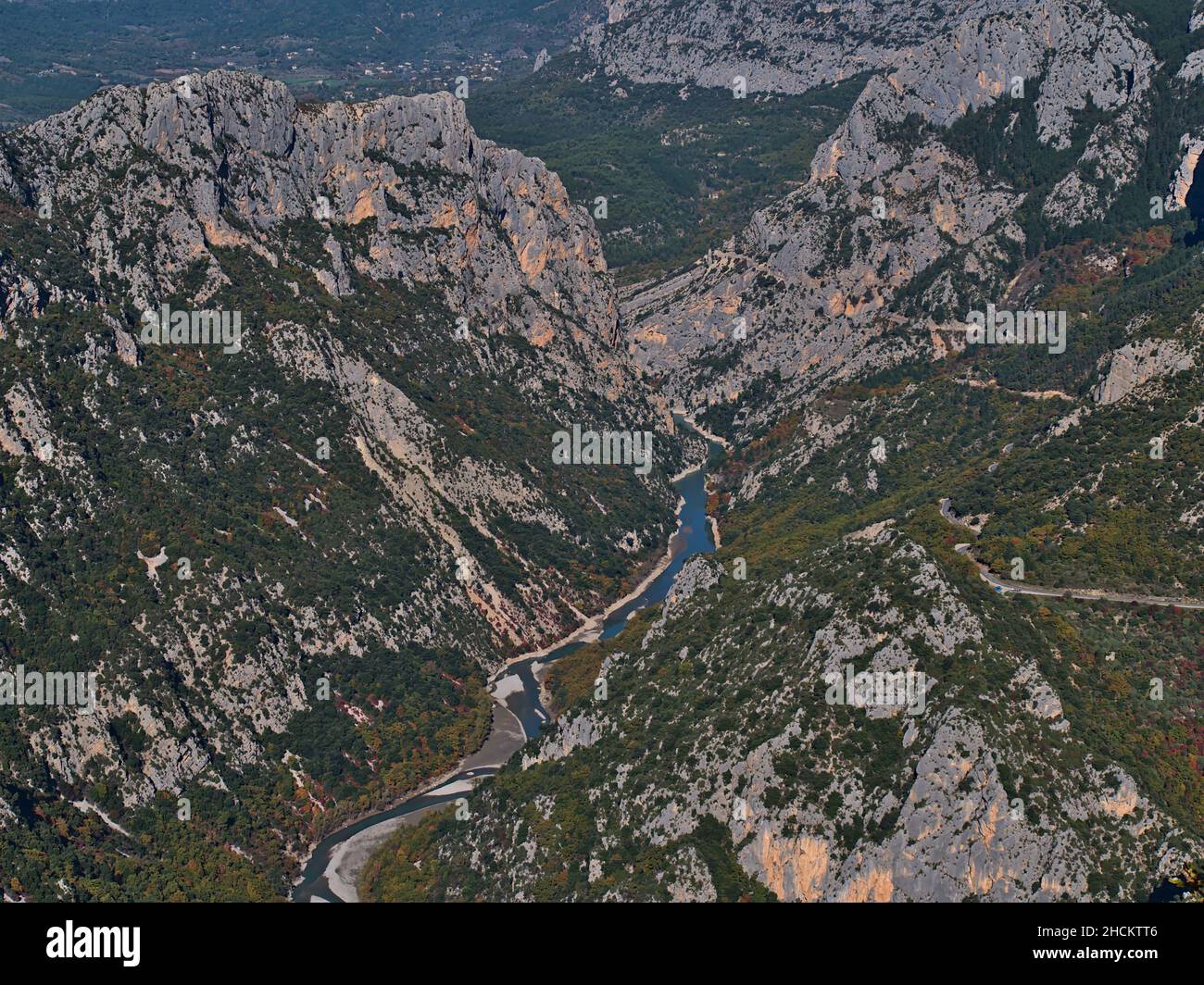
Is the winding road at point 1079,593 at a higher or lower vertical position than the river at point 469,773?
higher

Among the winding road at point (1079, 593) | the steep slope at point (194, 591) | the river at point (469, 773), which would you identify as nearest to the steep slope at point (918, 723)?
the winding road at point (1079, 593)

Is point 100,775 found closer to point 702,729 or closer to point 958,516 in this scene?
point 702,729

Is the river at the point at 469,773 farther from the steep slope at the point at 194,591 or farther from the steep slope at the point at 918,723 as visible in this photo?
the steep slope at the point at 918,723

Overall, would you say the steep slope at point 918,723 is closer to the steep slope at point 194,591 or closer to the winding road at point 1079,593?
the winding road at point 1079,593

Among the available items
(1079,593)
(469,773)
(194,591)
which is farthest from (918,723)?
(194,591)

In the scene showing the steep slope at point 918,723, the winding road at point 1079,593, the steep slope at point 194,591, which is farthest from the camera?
the steep slope at point 194,591

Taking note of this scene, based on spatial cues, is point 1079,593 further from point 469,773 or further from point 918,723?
point 469,773

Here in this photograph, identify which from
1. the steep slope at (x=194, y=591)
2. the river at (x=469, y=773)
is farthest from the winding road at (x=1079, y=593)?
the steep slope at (x=194, y=591)

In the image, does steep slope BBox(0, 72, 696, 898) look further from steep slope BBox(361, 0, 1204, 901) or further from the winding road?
the winding road

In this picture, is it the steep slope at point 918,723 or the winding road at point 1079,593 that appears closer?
the steep slope at point 918,723

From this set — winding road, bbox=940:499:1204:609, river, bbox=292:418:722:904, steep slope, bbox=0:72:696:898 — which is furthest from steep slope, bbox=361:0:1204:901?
steep slope, bbox=0:72:696:898

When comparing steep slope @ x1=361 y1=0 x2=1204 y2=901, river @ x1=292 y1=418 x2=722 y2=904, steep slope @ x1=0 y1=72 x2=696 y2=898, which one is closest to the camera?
steep slope @ x1=361 y1=0 x2=1204 y2=901

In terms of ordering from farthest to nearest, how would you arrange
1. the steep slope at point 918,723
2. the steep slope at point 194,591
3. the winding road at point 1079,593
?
the steep slope at point 194,591 → the winding road at point 1079,593 → the steep slope at point 918,723
